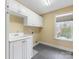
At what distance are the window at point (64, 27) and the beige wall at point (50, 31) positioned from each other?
253 mm

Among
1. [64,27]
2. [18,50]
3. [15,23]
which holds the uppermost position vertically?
[15,23]

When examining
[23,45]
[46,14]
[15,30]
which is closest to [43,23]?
[46,14]

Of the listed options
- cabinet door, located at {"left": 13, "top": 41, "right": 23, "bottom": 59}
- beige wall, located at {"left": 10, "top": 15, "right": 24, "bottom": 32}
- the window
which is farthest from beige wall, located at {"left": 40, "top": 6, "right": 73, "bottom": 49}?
cabinet door, located at {"left": 13, "top": 41, "right": 23, "bottom": 59}

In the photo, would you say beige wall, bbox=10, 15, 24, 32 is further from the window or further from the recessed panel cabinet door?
the window

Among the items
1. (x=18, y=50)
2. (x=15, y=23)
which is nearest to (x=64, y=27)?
(x=15, y=23)

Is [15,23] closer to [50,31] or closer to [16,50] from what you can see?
[16,50]

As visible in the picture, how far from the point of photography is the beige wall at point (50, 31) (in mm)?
4090

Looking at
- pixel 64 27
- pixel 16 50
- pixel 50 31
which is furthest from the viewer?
pixel 50 31

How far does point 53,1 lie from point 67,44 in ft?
7.74

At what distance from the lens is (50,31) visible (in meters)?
4.91

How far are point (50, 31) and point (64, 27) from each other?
0.98m

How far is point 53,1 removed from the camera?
11.7 feet

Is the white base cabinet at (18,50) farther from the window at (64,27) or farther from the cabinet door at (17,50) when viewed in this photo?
the window at (64,27)
